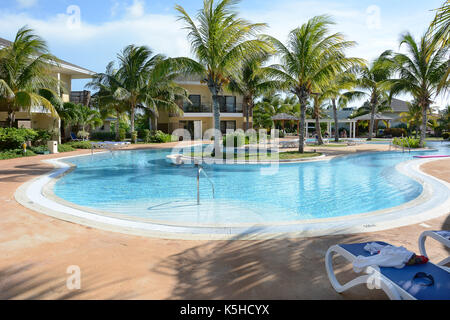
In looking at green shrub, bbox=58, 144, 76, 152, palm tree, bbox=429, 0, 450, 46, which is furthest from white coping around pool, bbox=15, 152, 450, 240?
green shrub, bbox=58, 144, 76, 152

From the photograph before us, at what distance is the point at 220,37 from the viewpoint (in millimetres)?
14117

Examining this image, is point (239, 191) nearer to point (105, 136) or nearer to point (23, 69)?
point (23, 69)

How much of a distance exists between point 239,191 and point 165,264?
552 cm

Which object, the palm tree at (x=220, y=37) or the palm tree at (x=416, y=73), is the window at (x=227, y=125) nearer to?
the palm tree at (x=416, y=73)

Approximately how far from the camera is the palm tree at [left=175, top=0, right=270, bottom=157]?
13883mm

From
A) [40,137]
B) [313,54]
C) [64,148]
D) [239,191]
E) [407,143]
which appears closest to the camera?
[239,191]

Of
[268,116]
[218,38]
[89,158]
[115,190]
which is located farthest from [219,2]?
[268,116]

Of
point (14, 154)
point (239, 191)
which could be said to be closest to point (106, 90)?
point (14, 154)

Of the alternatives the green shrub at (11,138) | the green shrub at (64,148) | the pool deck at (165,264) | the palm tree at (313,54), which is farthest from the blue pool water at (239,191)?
the green shrub at (64,148)

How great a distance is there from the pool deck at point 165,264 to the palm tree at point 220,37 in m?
10.8

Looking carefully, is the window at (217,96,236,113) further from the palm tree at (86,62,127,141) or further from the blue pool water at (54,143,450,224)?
the blue pool water at (54,143,450,224)

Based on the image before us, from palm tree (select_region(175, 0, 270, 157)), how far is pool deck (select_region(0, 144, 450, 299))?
10.8 metres
